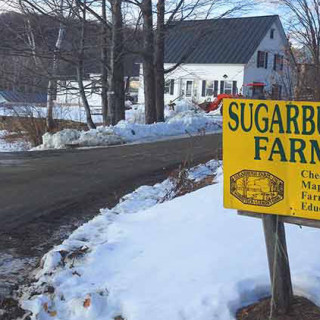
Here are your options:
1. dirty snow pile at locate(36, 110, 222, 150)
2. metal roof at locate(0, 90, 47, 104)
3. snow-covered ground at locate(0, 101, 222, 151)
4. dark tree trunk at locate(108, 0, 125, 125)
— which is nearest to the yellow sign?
snow-covered ground at locate(0, 101, 222, 151)

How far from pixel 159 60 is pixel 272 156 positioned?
65.5 ft

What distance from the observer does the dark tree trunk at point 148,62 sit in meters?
20.3

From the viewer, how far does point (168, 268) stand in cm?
488

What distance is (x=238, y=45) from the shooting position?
44656 millimetres

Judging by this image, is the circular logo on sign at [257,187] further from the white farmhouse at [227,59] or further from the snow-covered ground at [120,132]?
the white farmhouse at [227,59]

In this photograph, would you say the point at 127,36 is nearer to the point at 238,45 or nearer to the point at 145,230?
the point at 145,230

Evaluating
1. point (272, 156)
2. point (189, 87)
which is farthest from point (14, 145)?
point (189, 87)

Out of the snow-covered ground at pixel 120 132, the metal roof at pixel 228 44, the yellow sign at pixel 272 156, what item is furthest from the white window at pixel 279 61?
the yellow sign at pixel 272 156

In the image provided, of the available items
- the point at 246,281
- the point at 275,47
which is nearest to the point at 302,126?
the point at 246,281

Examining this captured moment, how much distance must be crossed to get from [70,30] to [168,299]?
54.7 feet

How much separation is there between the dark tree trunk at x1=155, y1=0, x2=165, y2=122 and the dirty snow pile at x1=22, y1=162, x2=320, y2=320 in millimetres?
15192

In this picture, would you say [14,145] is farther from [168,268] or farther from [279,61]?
[168,268]

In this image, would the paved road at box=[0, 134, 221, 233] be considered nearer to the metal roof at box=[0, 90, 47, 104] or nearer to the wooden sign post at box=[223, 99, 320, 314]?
the wooden sign post at box=[223, 99, 320, 314]

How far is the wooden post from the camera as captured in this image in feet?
12.5
